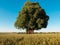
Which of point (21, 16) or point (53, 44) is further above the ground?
point (21, 16)

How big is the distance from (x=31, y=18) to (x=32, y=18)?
0.25m

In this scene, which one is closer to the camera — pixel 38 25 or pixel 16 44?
pixel 16 44

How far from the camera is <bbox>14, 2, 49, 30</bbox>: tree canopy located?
42594 millimetres

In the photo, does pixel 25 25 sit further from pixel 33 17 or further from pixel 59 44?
pixel 59 44

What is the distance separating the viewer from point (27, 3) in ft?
148

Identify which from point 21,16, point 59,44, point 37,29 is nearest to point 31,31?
point 37,29

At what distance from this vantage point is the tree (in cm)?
4262

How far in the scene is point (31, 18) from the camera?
4316 cm

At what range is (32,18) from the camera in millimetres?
43062

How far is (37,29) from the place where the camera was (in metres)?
44.2

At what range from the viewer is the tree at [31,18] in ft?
140

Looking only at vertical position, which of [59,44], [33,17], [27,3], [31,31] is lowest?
[59,44]

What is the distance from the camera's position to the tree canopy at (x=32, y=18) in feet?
140

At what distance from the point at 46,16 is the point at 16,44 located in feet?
128
